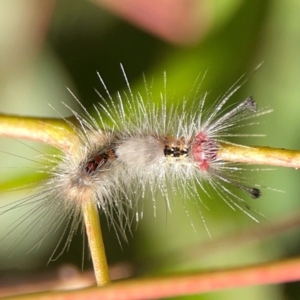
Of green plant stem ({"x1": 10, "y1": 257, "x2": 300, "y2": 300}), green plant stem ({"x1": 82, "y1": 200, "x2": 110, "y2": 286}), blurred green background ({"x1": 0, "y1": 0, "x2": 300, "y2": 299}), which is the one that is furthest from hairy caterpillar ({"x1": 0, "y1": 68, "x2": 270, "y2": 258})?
green plant stem ({"x1": 10, "y1": 257, "x2": 300, "y2": 300})

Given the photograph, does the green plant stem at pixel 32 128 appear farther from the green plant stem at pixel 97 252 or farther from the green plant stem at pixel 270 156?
the green plant stem at pixel 270 156

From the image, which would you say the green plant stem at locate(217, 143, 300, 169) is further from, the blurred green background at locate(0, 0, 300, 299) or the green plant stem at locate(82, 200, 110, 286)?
the blurred green background at locate(0, 0, 300, 299)

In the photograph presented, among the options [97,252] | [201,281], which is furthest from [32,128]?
[201,281]

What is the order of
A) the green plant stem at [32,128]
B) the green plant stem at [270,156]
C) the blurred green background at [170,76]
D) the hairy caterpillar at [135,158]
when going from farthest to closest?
the blurred green background at [170,76]
the hairy caterpillar at [135,158]
the green plant stem at [32,128]
the green plant stem at [270,156]

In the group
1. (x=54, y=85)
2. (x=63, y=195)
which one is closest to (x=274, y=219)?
(x=63, y=195)

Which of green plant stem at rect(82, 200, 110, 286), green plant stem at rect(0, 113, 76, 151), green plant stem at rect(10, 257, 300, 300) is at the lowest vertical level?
green plant stem at rect(10, 257, 300, 300)

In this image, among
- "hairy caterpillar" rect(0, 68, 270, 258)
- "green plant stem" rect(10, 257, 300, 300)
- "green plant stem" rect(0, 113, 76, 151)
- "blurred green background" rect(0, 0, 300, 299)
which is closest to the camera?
"green plant stem" rect(10, 257, 300, 300)

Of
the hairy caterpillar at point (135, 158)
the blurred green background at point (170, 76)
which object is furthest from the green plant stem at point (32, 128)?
the blurred green background at point (170, 76)

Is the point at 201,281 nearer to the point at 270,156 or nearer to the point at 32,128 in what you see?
the point at 270,156

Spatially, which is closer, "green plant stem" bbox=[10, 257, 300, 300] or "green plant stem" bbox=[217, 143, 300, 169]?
"green plant stem" bbox=[10, 257, 300, 300]
